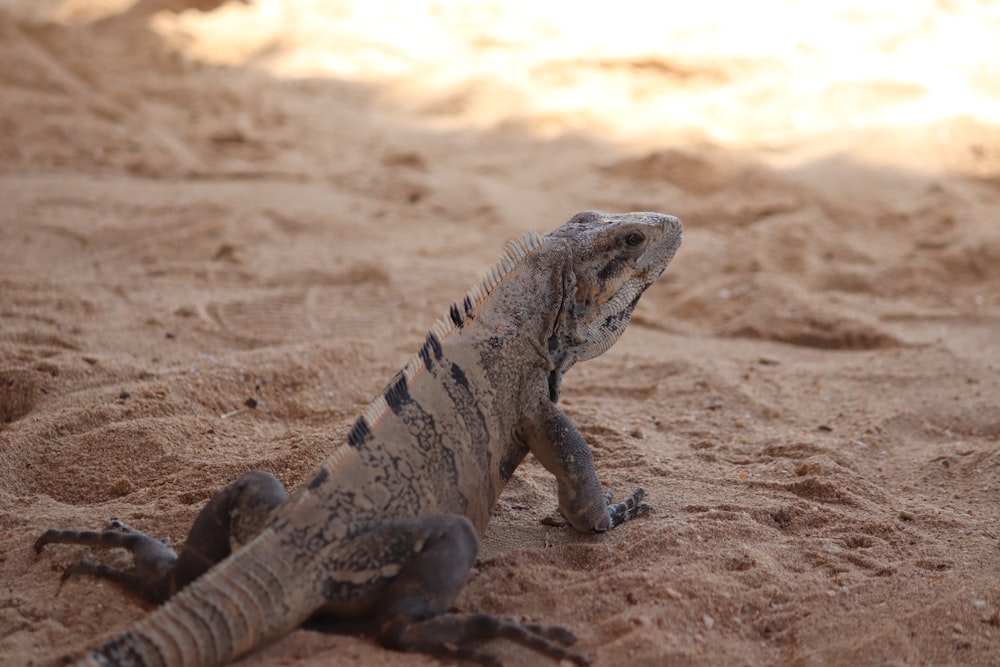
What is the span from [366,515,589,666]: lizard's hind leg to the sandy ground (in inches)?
3.8

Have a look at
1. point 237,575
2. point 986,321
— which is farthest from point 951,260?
point 237,575

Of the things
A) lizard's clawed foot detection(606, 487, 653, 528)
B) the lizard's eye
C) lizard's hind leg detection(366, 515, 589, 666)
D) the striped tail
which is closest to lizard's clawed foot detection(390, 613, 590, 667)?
lizard's hind leg detection(366, 515, 589, 666)

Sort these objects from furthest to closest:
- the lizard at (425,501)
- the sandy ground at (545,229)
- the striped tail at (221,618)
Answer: the sandy ground at (545,229)
the lizard at (425,501)
the striped tail at (221,618)

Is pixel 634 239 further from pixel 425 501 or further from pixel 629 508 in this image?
pixel 425 501

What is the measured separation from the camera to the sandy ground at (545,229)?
3338 millimetres

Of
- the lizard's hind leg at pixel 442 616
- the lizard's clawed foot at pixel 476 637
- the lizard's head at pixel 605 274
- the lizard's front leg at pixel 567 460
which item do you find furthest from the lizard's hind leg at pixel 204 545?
the lizard's head at pixel 605 274

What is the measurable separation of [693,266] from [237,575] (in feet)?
15.7

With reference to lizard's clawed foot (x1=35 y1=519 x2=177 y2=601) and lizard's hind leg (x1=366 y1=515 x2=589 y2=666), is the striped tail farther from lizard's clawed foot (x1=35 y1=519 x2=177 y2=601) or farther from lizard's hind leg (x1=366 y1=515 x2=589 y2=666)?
lizard's clawed foot (x1=35 y1=519 x2=177 y2=601)

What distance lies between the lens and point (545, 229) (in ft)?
24.1

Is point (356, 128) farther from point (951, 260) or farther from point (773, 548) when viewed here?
point (773, 548)

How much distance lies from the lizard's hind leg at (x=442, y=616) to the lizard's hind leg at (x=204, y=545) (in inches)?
17.3

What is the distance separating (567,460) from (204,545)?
49.0 inches

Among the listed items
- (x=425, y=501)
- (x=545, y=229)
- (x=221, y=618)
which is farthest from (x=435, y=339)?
(x=545, y=229)

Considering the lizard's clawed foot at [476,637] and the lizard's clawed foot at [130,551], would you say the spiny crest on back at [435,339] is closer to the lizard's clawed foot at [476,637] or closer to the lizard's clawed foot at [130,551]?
the lizard's clawed foot at [476,637]
